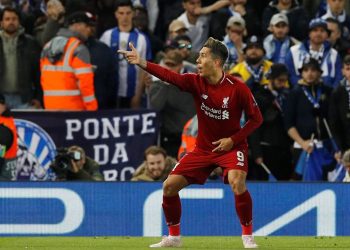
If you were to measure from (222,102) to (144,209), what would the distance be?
360 centimetres

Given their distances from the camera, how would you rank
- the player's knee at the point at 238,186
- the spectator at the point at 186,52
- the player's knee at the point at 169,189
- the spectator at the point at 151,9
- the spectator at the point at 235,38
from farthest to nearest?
the spectator at the point at 151,9 < the spectator at the point at 235,38 < the spectator at the point at 186,52 < the player's knee at the point at 169,189 < the player's knee at the point at 238,186

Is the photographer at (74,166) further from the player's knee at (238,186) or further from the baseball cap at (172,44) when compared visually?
the player's knee at (238,186)

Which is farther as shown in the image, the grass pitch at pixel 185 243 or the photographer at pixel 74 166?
the photographer at pixel 74 166

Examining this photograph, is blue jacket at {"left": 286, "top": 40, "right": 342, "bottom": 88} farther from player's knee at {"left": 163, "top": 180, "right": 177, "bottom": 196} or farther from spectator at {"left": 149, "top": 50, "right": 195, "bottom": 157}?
player's knee at {"left": 163, "top": 180, "right": 177, "bottom": 196}

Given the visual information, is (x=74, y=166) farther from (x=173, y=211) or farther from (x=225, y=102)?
(x=225, y=102)

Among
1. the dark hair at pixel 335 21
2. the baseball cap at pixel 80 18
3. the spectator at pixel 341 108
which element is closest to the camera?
the spectator at pixel 341 108

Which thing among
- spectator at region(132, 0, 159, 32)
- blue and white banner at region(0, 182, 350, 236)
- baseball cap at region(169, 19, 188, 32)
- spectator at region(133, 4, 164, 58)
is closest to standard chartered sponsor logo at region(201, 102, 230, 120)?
blue and white banner at region(0, 182, 350, 236)

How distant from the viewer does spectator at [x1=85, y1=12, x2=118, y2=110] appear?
16.4 metres

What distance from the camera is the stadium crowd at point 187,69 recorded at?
16.0 m

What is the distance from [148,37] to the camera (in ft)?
59.4

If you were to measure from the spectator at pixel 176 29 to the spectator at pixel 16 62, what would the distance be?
2010 millimetres

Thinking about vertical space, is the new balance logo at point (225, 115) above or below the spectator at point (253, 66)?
below

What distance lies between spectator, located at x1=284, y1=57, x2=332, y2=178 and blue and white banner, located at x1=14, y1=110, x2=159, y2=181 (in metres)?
1.86

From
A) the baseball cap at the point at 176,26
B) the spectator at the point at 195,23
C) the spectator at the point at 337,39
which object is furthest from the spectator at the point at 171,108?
the spectator at the point at 337,39
